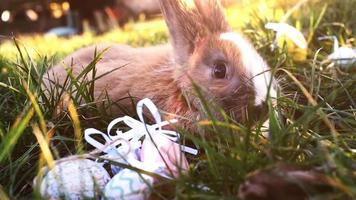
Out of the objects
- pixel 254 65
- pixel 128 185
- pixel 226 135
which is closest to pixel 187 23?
pixel 254 65

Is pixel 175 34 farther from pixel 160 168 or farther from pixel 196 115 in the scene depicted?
pixel 160 168

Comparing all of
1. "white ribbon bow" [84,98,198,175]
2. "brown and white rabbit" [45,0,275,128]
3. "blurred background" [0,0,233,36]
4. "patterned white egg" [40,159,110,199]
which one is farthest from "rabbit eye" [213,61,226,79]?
"blurred background" [0,0,233,36]

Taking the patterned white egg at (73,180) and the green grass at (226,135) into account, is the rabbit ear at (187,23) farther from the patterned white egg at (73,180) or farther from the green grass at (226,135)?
the patterned white egg at (73,180)

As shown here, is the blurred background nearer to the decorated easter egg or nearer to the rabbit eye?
the rabbit eye

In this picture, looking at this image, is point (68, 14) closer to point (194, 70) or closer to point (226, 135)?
point (194, 70)

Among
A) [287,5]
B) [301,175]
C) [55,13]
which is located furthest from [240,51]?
[55,13]

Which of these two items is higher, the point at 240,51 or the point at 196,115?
the point at 240,51

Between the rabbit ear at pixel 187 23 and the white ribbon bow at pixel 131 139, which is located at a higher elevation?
the rabbit ear at pixel 187 23

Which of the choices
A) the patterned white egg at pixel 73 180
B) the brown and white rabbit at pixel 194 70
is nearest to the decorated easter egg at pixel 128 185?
the patterned white egg at pixel 73 180
